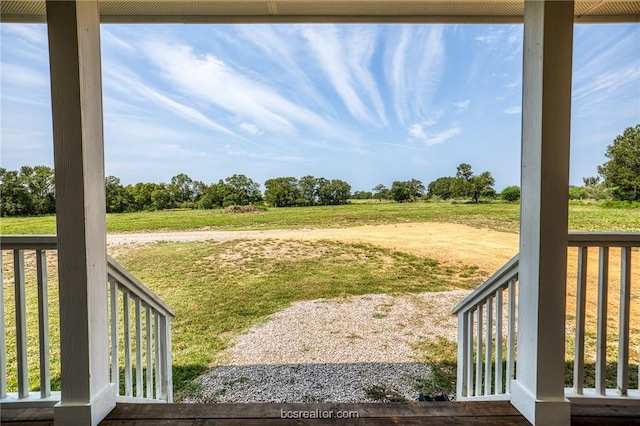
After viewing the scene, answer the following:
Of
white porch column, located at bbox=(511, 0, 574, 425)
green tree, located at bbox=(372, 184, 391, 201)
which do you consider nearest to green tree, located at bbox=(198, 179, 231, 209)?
green tree, located at bbox=(372, 184, 391, 201)

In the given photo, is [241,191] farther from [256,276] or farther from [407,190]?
[407,190]

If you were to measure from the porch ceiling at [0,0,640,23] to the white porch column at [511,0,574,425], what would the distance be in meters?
0.68

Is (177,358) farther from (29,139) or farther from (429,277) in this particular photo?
(429,277)

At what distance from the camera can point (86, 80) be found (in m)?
1.10

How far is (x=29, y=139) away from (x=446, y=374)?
4.91 m

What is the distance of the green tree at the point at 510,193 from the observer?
21.1ft

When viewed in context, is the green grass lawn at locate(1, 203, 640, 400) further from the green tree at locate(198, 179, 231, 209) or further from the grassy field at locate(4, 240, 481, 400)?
the green tree at locate(198, 179, 231, 209)

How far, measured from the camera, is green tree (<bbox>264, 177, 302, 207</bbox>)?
7602mm

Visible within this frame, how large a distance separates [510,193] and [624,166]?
3.21 meters

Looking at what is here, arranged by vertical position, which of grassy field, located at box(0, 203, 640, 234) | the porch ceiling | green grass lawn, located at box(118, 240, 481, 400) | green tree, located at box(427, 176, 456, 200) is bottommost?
green grass lawn, located at box(118, 240, 481, 400)

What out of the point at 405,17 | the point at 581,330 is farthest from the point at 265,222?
the point at 581,330

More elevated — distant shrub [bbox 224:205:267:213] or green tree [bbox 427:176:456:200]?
green tree [bbox 427:176:456:200]

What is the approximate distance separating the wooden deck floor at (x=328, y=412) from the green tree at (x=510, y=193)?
620cm

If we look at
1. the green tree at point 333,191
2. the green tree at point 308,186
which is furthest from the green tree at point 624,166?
the green tree at point 308,186
